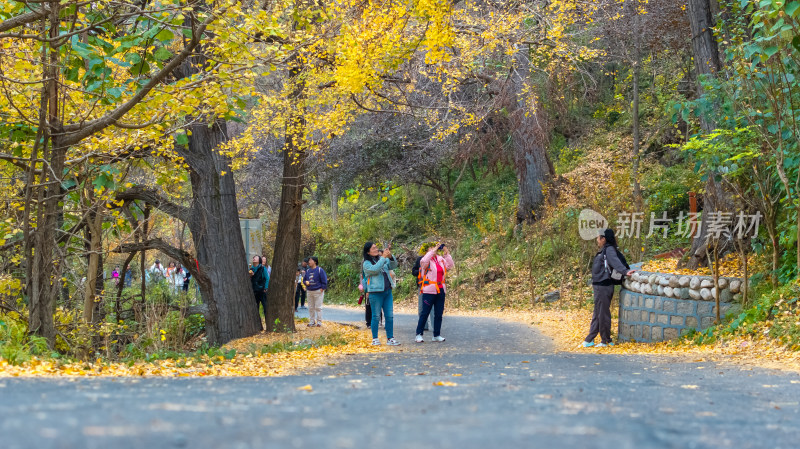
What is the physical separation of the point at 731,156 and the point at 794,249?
1536mm

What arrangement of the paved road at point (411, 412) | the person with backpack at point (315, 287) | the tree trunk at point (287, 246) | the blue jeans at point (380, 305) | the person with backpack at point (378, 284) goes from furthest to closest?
the person with backpack at point (315, 287) < the tree trunk at point (287, 246) < the blue jeans at point (380, 305) < the person with backpack at point (378, 284) < the paved road at point (411, 412)

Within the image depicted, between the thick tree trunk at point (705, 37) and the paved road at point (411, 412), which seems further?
the thick tree trunk at point (705, 37)

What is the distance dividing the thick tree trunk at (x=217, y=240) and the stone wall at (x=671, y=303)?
688 centimetres

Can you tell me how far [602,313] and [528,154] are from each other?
12.8 meters

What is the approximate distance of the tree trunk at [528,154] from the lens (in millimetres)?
22000

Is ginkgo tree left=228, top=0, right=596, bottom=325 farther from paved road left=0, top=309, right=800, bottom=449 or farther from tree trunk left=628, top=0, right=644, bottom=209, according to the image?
paved road left=0, top=309, right=800, bottom=449

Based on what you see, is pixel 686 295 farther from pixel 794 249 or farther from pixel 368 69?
pixel 368 69

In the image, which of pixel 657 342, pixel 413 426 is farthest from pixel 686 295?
pixel 413 426

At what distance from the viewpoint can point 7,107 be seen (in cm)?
895

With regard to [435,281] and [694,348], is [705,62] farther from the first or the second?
[435,281]

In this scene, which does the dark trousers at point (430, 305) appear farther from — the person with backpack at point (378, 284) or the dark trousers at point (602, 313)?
the dark trousers at point (602, 313)

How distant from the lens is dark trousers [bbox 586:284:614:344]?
36.1 ft

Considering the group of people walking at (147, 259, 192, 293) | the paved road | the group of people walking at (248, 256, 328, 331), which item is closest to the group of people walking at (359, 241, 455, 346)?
the group of people walking at (248, 256, 328, 331)

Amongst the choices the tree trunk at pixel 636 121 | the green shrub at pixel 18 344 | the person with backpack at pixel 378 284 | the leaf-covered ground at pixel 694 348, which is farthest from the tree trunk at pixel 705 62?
the green shrub at pixel 18 344
